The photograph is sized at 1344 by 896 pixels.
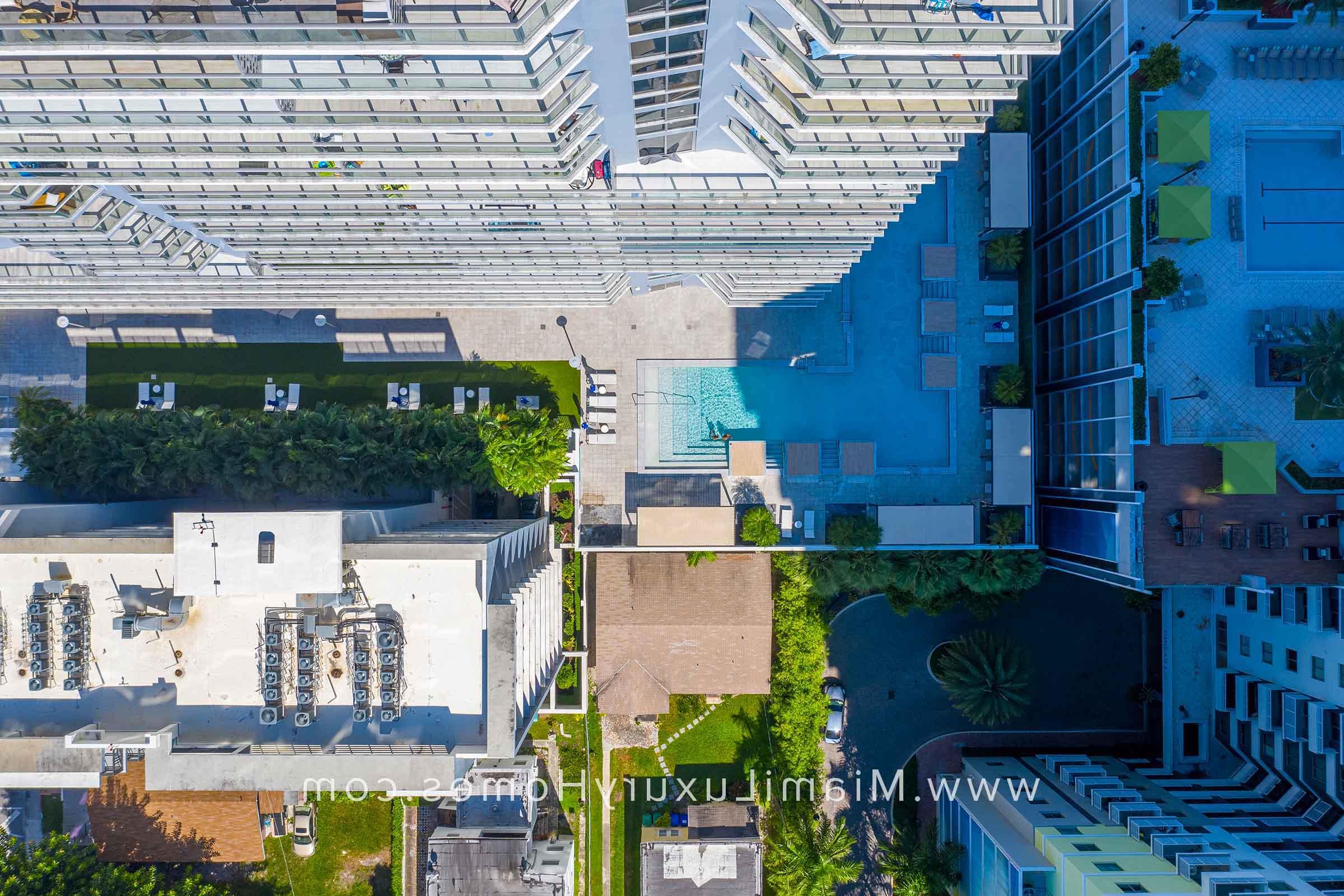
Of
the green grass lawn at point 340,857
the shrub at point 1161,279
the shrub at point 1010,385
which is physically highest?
the shrub at point 1161,279

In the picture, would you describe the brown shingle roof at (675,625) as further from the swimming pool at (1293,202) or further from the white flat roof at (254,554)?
the swimming pool at (1293,202)

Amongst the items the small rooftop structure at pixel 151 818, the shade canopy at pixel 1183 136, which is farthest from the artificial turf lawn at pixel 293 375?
the shade canopy at pixel 1183 136

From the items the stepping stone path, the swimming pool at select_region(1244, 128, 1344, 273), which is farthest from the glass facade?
the stepping stone path

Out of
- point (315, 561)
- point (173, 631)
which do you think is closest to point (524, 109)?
point (315, 561)

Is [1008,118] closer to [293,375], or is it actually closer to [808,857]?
[808,857]

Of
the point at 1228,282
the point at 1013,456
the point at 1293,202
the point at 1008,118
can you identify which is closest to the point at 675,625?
the point at 1013,456

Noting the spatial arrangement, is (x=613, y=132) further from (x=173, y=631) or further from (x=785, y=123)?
(x=173, y=631)

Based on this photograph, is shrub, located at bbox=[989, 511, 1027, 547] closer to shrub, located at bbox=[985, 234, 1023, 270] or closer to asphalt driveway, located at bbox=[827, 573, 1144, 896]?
asphalt driveway, located at bbox=[827, 573, 1144, 896]

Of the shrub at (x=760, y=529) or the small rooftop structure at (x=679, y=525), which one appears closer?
the shrub at (x=760, y=529)
